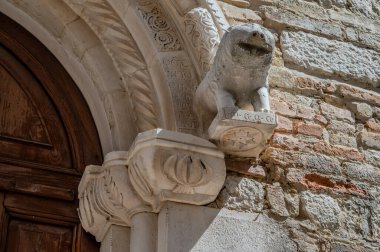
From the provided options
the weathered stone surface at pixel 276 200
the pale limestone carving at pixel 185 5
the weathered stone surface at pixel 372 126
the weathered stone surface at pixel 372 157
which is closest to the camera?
the weathered stone surface at pixel 276 200

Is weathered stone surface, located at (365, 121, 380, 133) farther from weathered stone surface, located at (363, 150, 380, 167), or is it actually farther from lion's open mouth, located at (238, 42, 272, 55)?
lion's open mouth, located at (238, 42, 272, 55)

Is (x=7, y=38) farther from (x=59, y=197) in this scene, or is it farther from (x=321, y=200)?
(x=321, y=200)

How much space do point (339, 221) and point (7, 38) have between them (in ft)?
5.20

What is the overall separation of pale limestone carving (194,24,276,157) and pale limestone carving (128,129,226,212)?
11 centimetres

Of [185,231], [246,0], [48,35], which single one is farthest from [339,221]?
[48,35]

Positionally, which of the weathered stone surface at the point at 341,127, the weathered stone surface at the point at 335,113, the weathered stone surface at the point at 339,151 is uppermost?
the weathered stone surface at the point at 335,113

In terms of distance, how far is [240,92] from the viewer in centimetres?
400

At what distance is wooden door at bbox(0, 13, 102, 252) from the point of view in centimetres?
404

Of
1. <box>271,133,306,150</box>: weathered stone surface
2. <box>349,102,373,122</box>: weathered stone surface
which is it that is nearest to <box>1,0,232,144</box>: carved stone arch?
<box>271,133,306,150</box>: weathered stone surface

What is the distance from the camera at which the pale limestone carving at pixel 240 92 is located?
153 inches

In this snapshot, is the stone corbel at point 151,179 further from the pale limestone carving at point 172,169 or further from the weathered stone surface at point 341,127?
the weathered stone surface at point 341,127

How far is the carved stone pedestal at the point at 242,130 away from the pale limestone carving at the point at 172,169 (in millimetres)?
78

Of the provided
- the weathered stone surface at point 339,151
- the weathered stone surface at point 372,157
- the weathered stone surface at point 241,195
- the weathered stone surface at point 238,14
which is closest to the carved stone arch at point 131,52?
the weathered stone surface at point 238,14

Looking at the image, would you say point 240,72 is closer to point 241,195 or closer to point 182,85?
point 182,85
